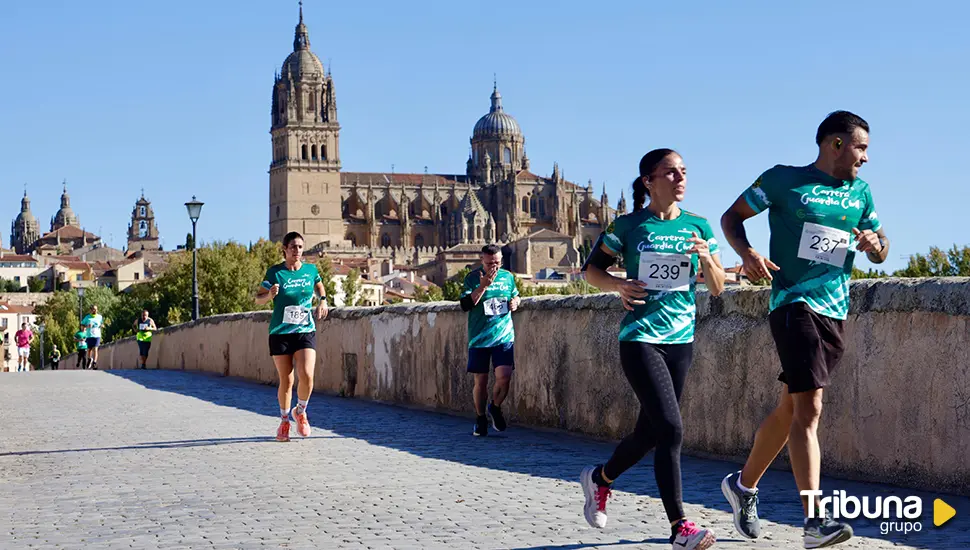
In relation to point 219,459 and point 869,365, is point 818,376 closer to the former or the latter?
point 869,365

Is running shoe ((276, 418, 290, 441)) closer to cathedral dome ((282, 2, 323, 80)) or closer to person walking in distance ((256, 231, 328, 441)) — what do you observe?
person walking in distance ((256, 231, 328, 441))

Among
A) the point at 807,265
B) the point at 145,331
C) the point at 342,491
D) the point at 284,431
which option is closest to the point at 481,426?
the point at 284,431

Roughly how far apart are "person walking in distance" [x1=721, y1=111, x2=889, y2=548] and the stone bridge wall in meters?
1.50

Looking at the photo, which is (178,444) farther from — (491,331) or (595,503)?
(595,503)

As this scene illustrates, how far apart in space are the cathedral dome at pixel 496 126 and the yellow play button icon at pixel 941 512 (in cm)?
19040

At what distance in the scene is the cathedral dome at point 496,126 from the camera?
197 meters

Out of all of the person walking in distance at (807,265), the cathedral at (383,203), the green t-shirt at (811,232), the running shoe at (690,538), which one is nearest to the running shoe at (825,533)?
the person walking in distance at (807,265)

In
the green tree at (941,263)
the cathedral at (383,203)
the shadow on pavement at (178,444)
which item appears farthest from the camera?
the cathedral at (383,203)

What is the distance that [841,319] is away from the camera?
609 cm

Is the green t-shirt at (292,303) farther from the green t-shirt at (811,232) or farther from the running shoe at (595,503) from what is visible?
the green t-shirt at (811,232)

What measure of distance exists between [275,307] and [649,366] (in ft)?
18.7

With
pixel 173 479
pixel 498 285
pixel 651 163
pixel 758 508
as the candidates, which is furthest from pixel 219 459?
pixel 651 163

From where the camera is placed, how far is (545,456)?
9.91 m

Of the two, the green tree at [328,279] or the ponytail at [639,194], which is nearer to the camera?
the ponytail at [639,194]
